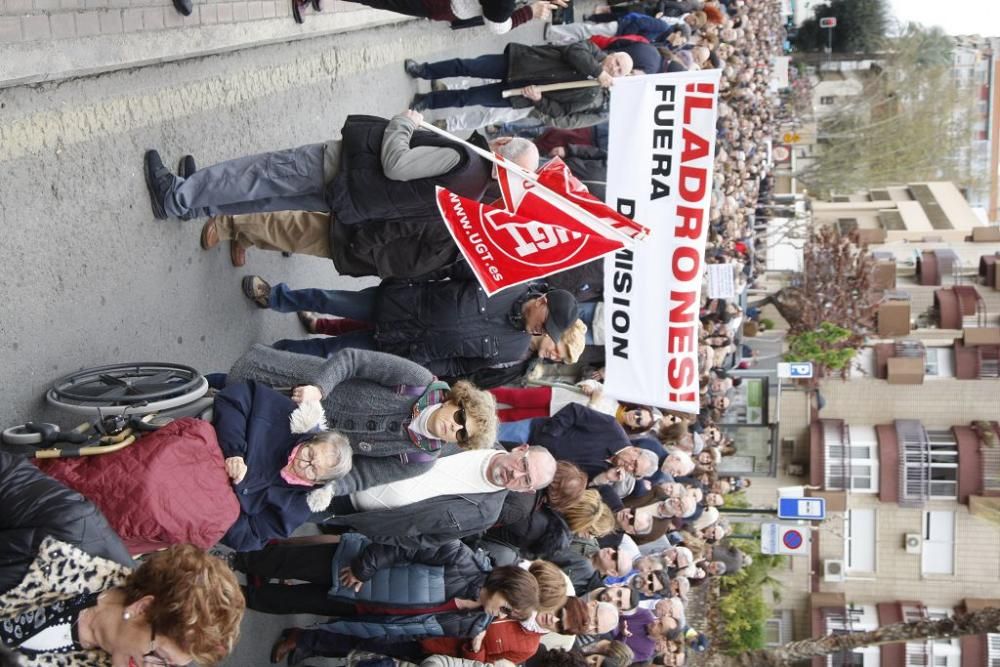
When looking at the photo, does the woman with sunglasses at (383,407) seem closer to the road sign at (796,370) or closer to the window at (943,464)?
the road sign at (796,370)

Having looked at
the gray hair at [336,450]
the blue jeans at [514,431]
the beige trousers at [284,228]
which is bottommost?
the blue jeans at [514,431]

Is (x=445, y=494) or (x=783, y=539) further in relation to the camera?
(x=783, y=539)

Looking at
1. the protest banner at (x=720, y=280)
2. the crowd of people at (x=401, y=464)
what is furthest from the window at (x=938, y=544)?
the crowd of people at (x=401, y=464)

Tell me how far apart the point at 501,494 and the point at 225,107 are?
3.70 metres

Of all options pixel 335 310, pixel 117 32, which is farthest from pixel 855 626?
pixel 117 32

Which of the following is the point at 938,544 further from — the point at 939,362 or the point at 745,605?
the point at 745,605

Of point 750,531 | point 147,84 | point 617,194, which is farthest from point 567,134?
point 750,531

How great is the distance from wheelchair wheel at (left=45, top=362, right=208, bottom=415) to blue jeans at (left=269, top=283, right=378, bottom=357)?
2.04 metres

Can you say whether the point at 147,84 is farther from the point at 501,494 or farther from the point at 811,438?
the point at 811,438

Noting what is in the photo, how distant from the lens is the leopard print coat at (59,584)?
3.35 meters

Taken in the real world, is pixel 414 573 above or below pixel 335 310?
below

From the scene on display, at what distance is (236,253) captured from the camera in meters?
7.51

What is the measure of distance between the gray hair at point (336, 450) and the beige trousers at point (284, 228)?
2.64 meters

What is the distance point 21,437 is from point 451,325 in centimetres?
306
